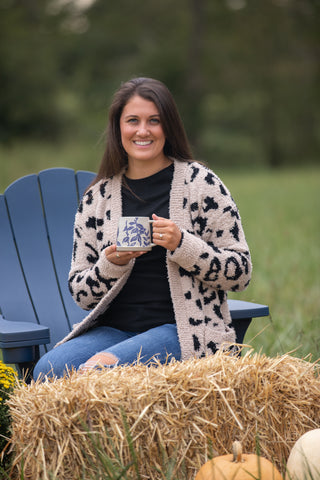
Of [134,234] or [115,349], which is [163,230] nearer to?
[134,234]

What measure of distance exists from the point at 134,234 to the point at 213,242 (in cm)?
45

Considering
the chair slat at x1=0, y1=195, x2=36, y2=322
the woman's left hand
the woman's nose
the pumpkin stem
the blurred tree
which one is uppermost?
the blurred tree

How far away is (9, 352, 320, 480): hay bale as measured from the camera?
192 centimetres

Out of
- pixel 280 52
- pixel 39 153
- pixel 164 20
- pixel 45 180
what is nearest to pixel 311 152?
pixel 280 52

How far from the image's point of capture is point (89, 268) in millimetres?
2787

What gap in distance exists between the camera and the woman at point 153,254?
2459mm

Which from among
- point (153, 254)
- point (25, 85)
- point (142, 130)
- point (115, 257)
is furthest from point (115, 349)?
point (25, 85)

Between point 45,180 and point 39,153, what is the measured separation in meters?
13.7

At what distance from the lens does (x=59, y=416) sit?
191 centimetres

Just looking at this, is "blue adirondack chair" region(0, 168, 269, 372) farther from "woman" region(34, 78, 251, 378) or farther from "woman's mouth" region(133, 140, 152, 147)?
"woman's mouth" region(133, 140, 152, 147)

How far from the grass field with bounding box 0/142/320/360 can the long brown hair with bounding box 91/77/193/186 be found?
2.04ft

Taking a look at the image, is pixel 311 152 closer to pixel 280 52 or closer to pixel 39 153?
pixel 280 52

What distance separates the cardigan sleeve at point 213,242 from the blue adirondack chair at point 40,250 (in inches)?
19.7

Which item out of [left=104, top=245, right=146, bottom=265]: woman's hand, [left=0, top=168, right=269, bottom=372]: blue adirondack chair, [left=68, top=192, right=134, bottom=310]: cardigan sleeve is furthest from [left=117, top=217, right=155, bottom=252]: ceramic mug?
[left=0, top=168, right=269, bottom=372]: blue adirondack chair
